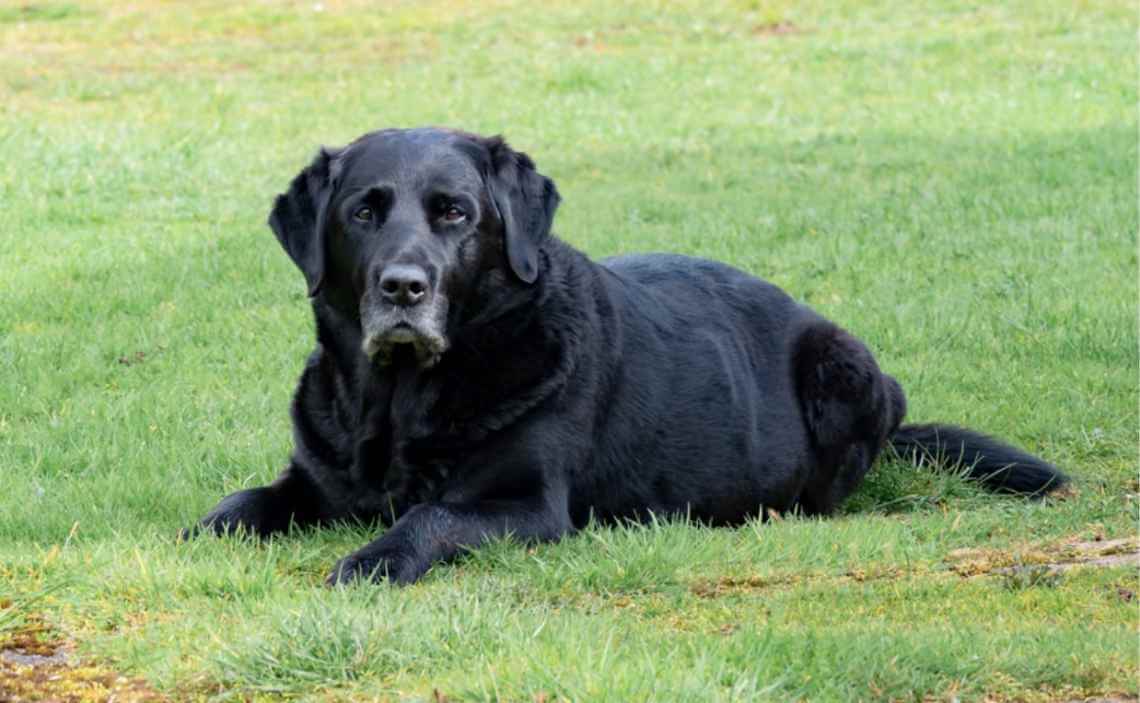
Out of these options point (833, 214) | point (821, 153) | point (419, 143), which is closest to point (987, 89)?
point (821, 153)

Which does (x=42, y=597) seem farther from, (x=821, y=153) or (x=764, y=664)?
(x=821, y=153)

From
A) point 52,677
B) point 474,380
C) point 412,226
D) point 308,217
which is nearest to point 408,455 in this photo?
point 474,380

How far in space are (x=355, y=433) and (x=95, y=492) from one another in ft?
3.80

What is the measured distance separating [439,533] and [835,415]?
7.68ft

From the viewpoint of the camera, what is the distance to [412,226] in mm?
5703

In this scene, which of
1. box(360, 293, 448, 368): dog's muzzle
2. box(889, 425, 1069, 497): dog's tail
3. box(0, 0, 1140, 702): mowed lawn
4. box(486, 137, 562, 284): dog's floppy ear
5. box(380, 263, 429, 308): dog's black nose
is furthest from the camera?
box(889, 425, 1069, 497): dog's tail

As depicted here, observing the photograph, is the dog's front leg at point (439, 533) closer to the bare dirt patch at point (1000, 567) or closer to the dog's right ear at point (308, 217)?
the bare dirt patch at point (1000, 567)

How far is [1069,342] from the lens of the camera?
9.00m

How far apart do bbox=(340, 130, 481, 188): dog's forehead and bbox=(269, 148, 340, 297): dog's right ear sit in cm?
12

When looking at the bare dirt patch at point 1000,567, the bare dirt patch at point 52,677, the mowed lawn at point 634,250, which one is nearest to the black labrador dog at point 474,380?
the mowed lawn at point 634,250

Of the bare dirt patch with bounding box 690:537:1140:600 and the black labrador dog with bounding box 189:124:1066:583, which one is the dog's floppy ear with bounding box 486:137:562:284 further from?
the bare dirt patch with bounding box 690:537:1140:600

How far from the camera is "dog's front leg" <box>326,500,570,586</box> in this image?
17.2 feet

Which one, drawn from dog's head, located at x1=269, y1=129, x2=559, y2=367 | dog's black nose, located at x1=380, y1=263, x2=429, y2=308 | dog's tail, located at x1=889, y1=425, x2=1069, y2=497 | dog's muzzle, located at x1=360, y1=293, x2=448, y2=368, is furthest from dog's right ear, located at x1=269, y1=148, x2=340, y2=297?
dog's tail, located at x1=889, y1=425, x2=1069, y2=497

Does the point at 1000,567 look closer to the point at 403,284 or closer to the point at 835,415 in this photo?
the point at 835,415
